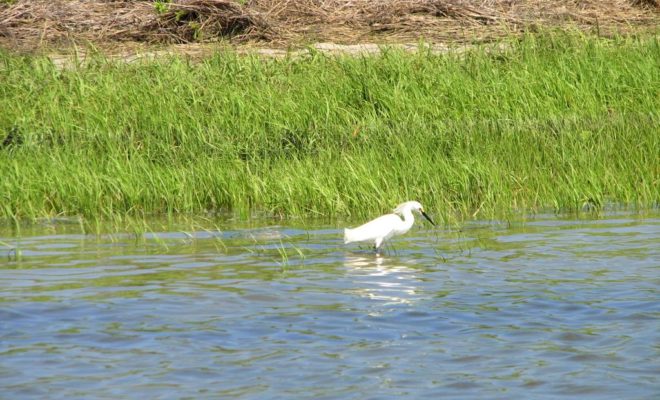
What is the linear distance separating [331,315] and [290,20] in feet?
36.0

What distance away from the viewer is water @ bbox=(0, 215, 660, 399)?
5750 mm

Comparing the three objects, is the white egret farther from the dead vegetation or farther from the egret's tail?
the dead vegetation

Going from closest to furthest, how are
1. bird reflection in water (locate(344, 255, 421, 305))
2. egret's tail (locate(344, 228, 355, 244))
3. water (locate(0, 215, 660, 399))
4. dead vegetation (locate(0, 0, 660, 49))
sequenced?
water (locate(0, 215, 660, 399)) < bird reflection in water (locate(344, 255, 421, 305)) < egret's tail (locate(344, 228, 355, 244)) < dead vegetation (locate(0, 0, 660, 49))

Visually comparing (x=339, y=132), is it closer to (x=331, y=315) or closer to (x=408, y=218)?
(x=408, y=218)

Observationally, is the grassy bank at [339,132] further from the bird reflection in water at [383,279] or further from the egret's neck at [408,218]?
the bird reflection in water at [383,279]

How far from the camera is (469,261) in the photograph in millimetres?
8570

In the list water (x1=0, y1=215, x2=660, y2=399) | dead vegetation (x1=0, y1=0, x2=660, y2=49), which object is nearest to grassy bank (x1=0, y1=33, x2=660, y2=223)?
water (x1=0, y1=215, x2=660, y2=399)

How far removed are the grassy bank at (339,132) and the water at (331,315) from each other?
108 cm

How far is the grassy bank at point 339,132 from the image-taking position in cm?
1094

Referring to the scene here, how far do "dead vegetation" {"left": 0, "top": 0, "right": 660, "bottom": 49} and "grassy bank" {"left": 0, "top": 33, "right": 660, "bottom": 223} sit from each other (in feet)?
6.06

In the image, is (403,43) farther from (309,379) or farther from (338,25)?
(309,379)

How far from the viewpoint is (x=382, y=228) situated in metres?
9.22

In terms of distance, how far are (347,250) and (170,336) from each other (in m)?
2.93

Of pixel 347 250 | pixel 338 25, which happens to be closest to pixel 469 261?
pixel 347 250
